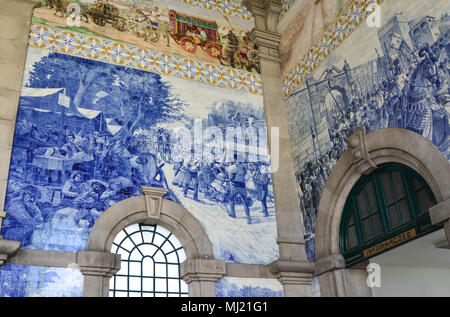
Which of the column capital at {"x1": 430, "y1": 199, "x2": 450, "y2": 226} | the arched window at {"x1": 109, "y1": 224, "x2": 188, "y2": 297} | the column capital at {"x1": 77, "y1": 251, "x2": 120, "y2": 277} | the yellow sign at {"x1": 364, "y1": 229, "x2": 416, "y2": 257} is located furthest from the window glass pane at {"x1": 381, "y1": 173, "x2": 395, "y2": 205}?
the column capital at {"x1": 77, "y1": 251, "x2": 120, "y2": 277}

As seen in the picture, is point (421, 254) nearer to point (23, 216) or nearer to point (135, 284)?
point (135, 284)

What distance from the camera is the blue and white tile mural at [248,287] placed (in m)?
10.2

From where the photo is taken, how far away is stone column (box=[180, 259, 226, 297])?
9984 mm

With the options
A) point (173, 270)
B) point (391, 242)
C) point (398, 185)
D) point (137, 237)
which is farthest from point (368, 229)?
point (137, 237)

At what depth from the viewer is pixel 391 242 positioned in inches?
361

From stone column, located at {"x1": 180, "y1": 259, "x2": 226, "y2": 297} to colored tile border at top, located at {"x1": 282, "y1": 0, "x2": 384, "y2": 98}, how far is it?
15.0ft

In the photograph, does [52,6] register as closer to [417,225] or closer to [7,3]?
[7,3]

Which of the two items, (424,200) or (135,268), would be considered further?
(135,268)

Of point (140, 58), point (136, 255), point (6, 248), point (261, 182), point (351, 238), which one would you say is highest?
point (140, 58)

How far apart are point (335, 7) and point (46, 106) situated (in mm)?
6174

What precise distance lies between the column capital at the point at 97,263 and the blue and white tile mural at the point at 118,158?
262mm

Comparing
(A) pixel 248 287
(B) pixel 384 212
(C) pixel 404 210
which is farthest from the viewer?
(A) pixel 248 287

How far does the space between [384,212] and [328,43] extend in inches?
153

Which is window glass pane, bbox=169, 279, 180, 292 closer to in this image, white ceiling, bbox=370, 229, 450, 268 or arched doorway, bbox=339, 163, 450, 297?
arched doorway, bbox=339, 163, 450, 297
